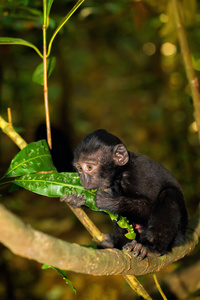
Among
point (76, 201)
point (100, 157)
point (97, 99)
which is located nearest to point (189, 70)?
point (100, 157)

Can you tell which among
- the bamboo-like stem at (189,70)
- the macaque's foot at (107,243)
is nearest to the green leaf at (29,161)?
the macaque's foot at (107,243)

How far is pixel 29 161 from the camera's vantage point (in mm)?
2484

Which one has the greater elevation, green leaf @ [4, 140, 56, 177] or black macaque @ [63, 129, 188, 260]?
green leaf @ [4, 140, 56, 177]

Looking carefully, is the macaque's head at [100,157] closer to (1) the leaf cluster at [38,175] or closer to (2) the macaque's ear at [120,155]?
(2) the macaque's ear at [120,155]

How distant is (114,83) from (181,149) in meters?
5.02

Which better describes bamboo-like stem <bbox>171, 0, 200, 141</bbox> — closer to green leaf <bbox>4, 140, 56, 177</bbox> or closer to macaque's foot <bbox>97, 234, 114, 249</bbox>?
macaque's foot <bbox>97, 234, 114, 249</bbox>

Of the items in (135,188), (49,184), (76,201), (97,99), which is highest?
(97,99)

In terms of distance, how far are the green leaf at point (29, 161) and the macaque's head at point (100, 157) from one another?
96 cm

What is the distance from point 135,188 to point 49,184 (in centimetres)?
126

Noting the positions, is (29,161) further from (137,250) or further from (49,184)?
(137,250)

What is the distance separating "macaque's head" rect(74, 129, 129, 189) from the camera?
3.51m

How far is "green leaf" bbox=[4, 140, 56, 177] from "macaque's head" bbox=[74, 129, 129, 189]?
96cm

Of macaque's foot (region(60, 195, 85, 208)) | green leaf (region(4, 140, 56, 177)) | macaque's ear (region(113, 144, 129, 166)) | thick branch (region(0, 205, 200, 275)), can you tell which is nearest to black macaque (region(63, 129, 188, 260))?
macaque's ear (region(113, 144, 129, 166))

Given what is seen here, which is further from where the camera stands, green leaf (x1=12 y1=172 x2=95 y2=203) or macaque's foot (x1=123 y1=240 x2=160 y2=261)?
macaque's foot (x1=123 y1=240 x2=160 y2=261)
